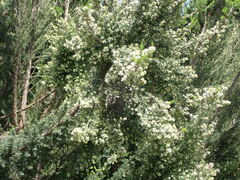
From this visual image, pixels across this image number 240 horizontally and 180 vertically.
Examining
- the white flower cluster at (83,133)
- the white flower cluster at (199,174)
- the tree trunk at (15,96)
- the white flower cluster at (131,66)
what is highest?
the tree trunk at (15,96)

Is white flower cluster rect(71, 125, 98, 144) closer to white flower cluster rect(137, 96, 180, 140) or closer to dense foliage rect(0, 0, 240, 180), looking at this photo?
dense foliage rect(0, 0, 240, 180)

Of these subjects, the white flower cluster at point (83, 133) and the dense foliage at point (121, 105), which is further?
the dense foliage at point (121, 105)

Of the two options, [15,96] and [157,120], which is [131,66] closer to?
[157,120]

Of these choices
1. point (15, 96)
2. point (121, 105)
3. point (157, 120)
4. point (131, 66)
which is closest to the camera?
point (131, 66)

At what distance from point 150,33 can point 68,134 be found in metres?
1.85

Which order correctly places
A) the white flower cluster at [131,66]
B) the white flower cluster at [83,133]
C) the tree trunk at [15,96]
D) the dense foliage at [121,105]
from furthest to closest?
the tree trunk at [15,96] → the dense foliage at [121,105] → the white flower cluster at [83,133] → the white flower cluster at [131,66]

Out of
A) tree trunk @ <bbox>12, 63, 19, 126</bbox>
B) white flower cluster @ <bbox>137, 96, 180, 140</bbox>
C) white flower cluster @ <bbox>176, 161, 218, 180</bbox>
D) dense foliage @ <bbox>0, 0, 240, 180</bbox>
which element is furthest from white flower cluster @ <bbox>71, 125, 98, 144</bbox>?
tree trunk @ <bbox>12, 63, 19, 126</bbox>

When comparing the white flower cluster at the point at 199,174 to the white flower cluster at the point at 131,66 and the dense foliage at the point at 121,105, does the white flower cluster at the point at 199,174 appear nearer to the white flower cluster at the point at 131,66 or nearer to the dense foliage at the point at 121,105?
the dense foliage at the point at 121,105

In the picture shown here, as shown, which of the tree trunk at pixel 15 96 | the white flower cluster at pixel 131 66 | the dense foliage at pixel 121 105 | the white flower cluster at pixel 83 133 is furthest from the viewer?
the tree trunk at pixel 15 96

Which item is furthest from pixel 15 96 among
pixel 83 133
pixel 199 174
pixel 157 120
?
pixel 199 174

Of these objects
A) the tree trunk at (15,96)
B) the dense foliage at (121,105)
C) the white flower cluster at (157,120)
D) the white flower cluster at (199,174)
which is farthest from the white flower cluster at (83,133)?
the tree trunk at (15,96)

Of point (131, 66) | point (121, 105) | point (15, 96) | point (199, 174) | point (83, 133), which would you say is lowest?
point (199, 174)

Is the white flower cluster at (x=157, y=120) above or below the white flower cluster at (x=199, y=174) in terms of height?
above

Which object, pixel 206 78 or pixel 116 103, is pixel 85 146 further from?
pixel 206 78
